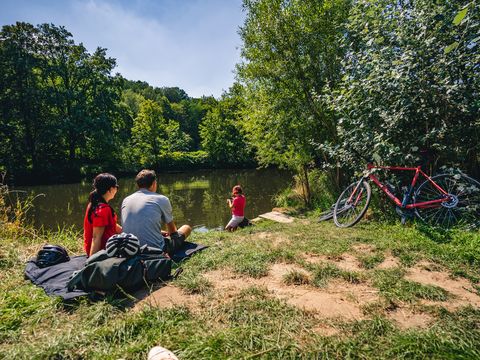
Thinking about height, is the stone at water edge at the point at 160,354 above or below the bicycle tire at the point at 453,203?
below

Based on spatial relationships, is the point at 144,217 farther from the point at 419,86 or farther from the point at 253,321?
the point at 419,86

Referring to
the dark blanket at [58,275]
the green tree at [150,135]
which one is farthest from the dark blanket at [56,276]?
the green tree at [150,135]

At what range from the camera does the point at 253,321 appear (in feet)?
7.24

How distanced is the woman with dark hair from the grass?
76 cm

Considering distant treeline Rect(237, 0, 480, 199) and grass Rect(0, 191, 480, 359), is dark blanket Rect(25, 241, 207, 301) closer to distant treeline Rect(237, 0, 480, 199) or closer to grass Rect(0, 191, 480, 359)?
grass Rect(0, 191, 480, 359)

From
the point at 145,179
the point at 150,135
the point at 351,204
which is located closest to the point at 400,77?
the point at 351,204

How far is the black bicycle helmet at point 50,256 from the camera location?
364cm

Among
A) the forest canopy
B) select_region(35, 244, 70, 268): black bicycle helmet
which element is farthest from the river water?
select_region(35, 244, 70, 268): black bicycle helmet

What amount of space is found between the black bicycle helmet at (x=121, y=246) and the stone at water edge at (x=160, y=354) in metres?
1.25

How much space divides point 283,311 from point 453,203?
3.70 metres

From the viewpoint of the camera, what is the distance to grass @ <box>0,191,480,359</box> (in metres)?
1.86

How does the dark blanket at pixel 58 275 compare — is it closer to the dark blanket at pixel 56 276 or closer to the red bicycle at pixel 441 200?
the dark blanket at pixel 56 276

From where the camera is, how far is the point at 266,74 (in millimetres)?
8891

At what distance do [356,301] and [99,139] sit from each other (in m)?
29.5
